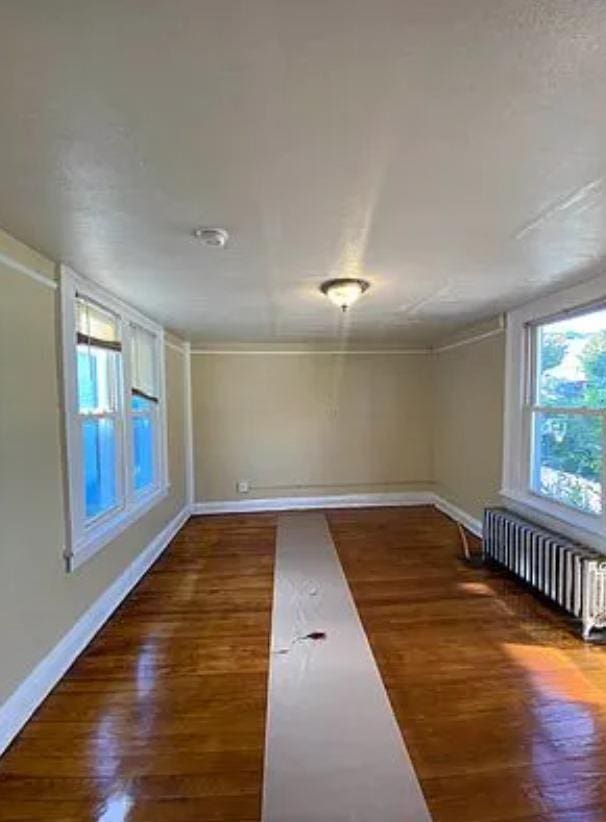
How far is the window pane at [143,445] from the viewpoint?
4.23 metres

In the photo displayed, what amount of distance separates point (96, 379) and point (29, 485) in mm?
1186

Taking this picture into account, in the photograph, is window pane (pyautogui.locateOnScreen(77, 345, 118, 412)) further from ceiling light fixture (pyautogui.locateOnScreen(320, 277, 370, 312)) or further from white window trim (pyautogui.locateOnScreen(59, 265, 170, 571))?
ceiling light fixture (pyautogui.locateOnScreen(320, 277, 370, 312))

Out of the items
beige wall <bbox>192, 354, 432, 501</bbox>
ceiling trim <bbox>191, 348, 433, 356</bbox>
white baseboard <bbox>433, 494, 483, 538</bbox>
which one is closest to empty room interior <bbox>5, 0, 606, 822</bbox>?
white baseboard <bbox>433, 494, 483, 538</bbox>

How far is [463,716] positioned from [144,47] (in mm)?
2622

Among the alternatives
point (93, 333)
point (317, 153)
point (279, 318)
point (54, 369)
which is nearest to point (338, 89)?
point (317, 153)

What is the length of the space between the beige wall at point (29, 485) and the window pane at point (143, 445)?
1.45 m

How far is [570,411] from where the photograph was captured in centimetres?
357

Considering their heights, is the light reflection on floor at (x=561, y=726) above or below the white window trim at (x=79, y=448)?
below

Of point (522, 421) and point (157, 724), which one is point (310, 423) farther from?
point (157, 724)

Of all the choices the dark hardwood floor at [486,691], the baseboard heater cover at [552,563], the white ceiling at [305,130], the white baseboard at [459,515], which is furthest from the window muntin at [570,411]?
the white baseboard at [459,515]

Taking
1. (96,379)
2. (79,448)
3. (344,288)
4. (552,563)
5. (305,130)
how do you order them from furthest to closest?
(96,379)
(552,563)
(344,288)
(79,448)
(305,130)

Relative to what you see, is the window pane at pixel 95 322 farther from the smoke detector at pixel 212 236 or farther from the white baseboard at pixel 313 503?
the white baseboard at pixel 313 503

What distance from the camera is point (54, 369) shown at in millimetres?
2627

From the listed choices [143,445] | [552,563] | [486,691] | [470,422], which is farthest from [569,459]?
[143,445]
